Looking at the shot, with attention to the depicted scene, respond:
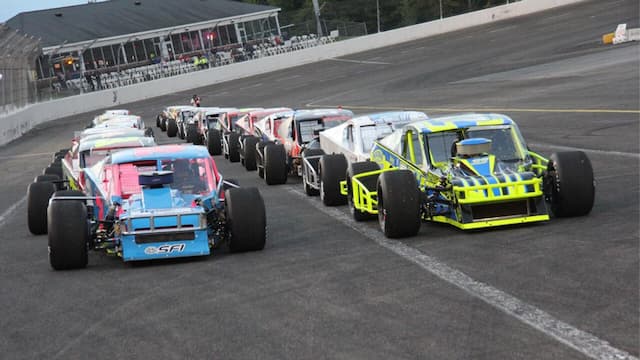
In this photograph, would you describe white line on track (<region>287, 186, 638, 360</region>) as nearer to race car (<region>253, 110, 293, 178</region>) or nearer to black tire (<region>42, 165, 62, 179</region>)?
black tire (<region>42, 165, 62, 179</region>)

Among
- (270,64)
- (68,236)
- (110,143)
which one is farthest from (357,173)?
(270,64)

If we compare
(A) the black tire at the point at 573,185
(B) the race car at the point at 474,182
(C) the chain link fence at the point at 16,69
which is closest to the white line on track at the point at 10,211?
(B) the race car at the point at 474,182

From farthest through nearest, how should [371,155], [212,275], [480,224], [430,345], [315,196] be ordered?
1. [315,196]
2. [371,155]
3. [480,224]
4. [212,275]
5. [430,345]

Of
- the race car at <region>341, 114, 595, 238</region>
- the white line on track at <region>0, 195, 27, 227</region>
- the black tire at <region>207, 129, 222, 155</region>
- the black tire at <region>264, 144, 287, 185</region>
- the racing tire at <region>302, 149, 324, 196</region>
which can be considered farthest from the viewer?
the black tire at <region>207, 129, 222, 155</region>

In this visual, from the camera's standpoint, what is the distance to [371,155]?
50.5 feet

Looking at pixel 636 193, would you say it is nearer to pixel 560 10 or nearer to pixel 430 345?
pixel 430 345

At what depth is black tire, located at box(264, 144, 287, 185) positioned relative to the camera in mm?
20031

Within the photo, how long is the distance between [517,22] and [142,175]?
59.9m

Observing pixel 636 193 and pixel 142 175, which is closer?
pixel 142 175

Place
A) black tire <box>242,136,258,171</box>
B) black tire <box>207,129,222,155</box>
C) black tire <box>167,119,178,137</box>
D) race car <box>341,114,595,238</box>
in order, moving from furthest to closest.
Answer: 1. black tire <box>167,119,178,137</box>
2. black tire <box>207,129,222,155</box>
3. black tire <box>242,136,258,171</box>
4. race car <box>341,114,595,238</box>

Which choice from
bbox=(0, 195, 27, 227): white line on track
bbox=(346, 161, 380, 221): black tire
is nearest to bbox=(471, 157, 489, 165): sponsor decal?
bbox=(346, 161, 380, 221): black tire

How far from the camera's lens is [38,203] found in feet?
49.8

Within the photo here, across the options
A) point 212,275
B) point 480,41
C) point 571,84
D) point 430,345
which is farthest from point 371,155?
point 480,41

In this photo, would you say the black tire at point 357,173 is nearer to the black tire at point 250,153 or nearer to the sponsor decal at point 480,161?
the sponsor decal at point 480,161
